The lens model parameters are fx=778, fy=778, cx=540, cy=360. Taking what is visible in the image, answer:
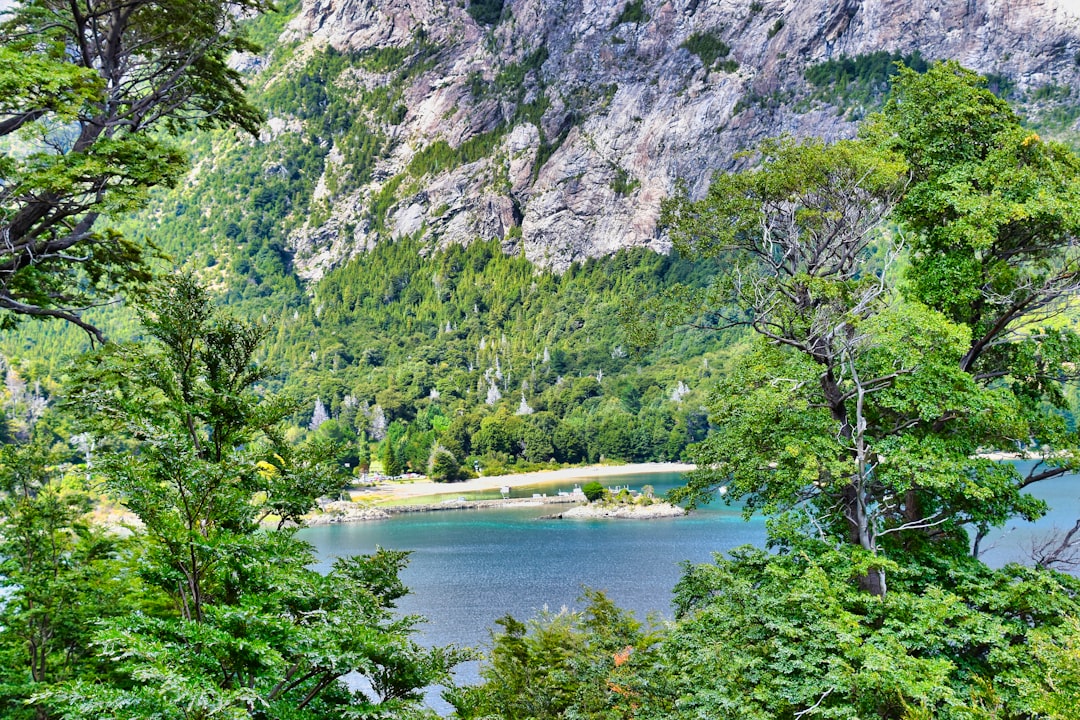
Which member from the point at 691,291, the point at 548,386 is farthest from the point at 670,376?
the point at 691,291

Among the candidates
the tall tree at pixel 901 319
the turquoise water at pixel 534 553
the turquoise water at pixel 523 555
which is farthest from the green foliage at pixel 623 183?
the tall tree at pixel 901 319

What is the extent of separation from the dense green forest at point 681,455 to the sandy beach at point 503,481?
7460 cm

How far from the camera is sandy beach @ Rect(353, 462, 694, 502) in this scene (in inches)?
3531

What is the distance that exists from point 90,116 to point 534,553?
42.8 metres

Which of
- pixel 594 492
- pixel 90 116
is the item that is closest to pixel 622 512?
pixel 594 492

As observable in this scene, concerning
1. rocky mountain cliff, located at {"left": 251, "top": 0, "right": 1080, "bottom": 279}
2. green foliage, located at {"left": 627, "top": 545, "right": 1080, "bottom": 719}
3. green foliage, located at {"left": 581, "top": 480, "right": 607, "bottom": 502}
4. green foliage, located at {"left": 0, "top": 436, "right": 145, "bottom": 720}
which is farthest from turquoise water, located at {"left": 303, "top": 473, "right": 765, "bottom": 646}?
rocky mountain cliff, located at {"left": 251, "top": 0, "right": 1080, "bottom": 279}

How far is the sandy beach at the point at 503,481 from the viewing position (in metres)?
89.7

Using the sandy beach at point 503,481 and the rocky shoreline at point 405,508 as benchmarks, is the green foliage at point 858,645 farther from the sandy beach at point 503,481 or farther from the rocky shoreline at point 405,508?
the sandy beach at point 503,481

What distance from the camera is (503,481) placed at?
328ft

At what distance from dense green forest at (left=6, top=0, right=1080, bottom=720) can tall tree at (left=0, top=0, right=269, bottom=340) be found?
0.05 m

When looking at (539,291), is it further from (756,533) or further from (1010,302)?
(1010,302)

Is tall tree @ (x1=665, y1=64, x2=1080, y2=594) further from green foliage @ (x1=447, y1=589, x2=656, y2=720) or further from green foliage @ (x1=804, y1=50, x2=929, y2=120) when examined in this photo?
green foliage @ (x1=804, y1=50, x2=929, y2=120)

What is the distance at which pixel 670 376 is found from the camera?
136 meters

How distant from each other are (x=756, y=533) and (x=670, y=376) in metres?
85.8
